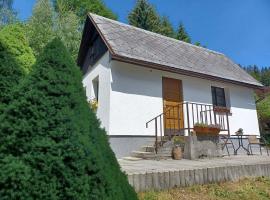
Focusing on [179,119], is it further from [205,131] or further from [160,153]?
[160,153]

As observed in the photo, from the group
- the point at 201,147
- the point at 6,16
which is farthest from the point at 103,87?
the point at 6,16

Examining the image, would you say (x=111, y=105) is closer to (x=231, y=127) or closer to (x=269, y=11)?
(x=231, y=127)

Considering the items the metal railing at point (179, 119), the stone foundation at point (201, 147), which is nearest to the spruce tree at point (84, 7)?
the metal railing at point (179, 119)

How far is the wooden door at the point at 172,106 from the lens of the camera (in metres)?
9.04

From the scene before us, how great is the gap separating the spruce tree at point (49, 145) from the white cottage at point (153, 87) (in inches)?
221

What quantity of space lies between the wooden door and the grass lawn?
443cm

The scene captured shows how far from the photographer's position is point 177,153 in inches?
270

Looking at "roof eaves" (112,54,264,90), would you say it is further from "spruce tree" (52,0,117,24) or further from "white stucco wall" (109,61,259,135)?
"spruce tree" (52,0,117,24)

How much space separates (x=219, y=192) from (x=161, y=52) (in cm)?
704

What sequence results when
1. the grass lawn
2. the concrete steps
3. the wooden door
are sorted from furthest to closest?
the wooden door → the concrete steps → the grass lawn

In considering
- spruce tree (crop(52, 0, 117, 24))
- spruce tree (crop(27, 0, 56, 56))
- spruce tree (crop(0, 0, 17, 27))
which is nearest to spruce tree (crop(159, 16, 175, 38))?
spruce tree (crop(52, 0, 117, 24))

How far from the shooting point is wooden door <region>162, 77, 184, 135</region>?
9.04 metres

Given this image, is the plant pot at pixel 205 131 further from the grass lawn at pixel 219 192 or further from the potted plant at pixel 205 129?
the grass lawn at pixel 219 192

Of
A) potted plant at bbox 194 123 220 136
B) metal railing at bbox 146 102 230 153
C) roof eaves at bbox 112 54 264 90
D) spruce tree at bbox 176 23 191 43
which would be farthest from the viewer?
spruce tree at bbox 176 23 191 43
